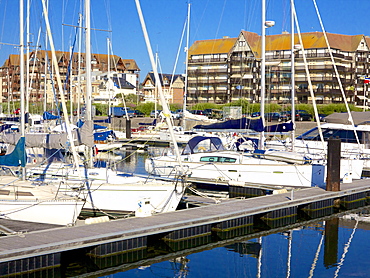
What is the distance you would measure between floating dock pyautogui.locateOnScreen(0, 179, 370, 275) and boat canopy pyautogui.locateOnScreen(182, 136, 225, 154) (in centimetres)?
707

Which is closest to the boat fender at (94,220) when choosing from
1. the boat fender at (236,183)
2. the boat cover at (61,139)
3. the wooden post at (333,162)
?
the boat cover at (61,139)

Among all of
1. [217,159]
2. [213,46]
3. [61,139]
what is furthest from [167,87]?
[61,139]

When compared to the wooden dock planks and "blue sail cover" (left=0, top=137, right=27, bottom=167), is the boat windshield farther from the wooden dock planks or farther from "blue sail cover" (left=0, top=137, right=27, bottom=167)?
"blue sail cover" (left=0, top=137, right=27, bottom=167)

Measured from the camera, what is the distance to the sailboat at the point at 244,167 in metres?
29.0

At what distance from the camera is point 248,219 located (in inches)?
887

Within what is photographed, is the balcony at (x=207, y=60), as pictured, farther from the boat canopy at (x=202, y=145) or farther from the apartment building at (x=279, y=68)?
the boat canopy at (x=202, y=145)

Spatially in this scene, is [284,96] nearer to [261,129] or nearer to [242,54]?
[242,54]

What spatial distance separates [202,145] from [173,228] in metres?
13.6

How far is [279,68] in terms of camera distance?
9088cm

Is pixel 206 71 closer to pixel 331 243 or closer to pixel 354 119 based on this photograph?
pixel 354 119

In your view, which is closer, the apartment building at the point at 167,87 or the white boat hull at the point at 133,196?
the white boat hull at the point at 133,196

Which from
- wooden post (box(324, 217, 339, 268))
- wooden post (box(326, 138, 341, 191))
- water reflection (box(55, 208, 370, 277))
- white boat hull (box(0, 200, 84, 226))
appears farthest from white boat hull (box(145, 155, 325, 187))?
white boat hull (box(0, 200, 84, 226))

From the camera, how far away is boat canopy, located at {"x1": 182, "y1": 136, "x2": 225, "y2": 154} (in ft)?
106

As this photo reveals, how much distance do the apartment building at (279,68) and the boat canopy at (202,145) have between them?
54.8 metres
